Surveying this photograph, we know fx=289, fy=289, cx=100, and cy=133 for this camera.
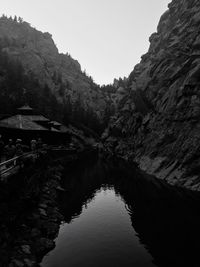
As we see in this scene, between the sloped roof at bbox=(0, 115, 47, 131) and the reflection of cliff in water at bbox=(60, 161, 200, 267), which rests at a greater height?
the sloped roof at bbox=(0, 115, 47, 131)

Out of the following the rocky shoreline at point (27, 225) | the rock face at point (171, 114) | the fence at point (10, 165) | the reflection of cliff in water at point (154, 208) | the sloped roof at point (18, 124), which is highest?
the rock face at point (171, 114)

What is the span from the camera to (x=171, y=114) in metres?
73.8

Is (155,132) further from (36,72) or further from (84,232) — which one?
(36,72)

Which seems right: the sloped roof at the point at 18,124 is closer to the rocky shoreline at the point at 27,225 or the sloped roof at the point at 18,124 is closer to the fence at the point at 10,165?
the rocky shoreline at the point at 27,225

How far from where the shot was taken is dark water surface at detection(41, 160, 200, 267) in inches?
933

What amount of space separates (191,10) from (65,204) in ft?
289

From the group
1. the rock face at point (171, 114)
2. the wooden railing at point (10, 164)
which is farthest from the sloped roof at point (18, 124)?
the rock face at point (171, 114)

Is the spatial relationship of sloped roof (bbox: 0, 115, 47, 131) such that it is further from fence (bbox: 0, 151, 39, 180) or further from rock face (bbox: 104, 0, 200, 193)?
rock face (bbox: 104, 0, 200, 193)

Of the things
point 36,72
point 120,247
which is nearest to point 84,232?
point 120,247

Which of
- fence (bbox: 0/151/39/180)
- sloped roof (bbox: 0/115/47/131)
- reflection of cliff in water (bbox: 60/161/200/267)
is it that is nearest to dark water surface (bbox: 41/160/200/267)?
reflection of cliff in water (bbox: 60/161/200/267)

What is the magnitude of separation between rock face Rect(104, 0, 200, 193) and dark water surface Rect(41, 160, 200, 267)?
29.7ft

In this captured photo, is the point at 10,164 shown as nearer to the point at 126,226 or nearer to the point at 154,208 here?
the point at 126,226

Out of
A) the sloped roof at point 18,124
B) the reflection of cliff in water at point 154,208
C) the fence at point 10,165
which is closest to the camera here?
the fence at point 10,165

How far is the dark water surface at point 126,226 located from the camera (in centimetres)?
2369
